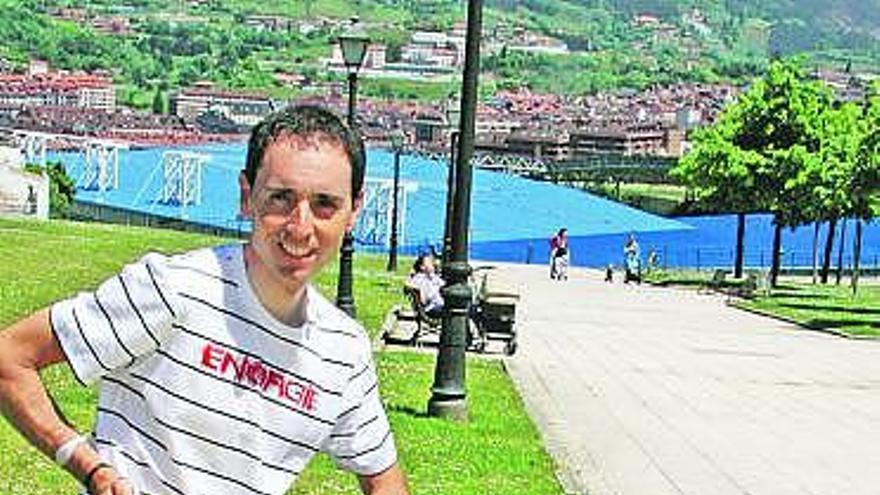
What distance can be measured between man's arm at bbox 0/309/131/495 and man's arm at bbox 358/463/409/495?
2.01 feet

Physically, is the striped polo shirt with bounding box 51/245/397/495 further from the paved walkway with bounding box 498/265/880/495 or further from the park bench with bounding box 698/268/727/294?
the park bench with bounding box 698/268/727/294

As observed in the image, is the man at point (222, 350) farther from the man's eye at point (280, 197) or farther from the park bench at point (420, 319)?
the park bench at point (420, 319)

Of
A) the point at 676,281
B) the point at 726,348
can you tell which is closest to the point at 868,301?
the point at 676,281

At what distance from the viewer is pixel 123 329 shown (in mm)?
3518

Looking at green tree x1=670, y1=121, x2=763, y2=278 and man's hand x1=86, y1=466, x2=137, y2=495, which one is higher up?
green tree x1=670, y1=121, x2=763, y2=278

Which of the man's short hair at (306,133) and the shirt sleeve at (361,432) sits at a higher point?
the man's short hair at (306,133)

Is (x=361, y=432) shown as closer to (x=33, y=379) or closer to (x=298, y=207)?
(x=298, y=207)

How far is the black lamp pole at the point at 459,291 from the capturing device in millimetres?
14867

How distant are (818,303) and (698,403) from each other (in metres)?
24.7

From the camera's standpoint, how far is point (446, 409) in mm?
14789

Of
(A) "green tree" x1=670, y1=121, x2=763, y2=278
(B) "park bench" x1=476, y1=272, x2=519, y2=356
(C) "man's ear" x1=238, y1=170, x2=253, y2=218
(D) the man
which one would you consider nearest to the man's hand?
(D) the man

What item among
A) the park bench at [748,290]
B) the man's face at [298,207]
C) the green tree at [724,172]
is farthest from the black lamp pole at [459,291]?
the green tree at [724,172]

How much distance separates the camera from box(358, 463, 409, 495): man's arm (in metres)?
3.83

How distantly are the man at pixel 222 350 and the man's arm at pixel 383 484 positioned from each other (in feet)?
0.58
